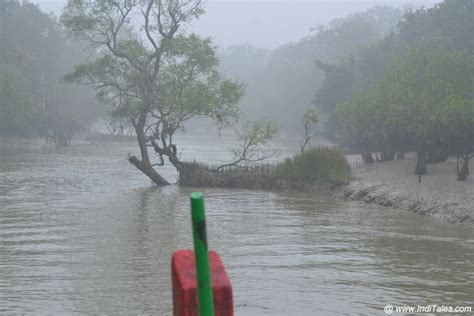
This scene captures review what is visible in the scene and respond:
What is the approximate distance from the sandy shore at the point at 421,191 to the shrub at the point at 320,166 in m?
0.83

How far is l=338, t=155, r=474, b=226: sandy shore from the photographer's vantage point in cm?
1949

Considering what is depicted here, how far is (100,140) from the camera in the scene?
84062mm

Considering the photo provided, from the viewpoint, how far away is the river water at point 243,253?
9.63 m

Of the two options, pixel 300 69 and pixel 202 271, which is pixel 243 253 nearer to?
pixel 202 271

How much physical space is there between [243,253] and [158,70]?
1827 centimetres

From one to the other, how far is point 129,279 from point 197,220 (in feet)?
30.3

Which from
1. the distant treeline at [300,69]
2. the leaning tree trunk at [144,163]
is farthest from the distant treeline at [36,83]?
the leaning tree trunk at [144,163]

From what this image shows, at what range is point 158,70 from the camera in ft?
99.6

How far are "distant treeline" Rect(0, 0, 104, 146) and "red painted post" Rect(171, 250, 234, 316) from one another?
6059 cm

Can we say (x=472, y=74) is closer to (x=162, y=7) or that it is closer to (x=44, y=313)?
(x=162, y=7)

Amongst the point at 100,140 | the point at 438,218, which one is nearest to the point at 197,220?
the point at 438,218

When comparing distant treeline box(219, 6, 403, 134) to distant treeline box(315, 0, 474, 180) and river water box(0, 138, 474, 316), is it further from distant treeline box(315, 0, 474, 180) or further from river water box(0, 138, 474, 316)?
river water box(0, 138, 474, 316)

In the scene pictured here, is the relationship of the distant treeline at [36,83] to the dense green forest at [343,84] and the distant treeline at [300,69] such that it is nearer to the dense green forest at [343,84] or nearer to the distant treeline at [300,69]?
the dense green forest at [343,84]

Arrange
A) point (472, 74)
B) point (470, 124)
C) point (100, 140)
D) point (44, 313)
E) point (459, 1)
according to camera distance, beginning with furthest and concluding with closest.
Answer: point (100, 140), point (459, 1), point (472, 74), point (470, 124), point (44, 313)
